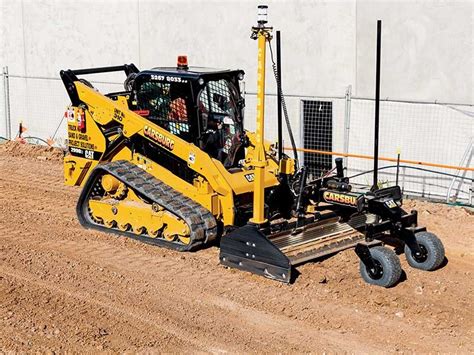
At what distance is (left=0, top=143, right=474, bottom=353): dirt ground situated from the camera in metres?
7.69

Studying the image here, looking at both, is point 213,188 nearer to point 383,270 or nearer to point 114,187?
point 114,187

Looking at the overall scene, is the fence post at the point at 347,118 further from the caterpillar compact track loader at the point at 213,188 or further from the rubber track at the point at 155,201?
the rubber track at the point at 155,201

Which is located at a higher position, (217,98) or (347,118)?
(217,98)

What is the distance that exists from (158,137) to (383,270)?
139 inches

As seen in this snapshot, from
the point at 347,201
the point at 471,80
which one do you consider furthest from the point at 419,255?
the point at 471,80

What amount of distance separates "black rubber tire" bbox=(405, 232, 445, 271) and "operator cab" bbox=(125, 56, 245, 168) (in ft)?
8.93

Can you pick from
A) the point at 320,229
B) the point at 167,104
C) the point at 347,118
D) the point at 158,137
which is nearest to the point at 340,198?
the point at 320,229

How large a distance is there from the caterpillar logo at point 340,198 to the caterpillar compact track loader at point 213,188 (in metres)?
0.02

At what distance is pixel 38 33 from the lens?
1989 centimetres

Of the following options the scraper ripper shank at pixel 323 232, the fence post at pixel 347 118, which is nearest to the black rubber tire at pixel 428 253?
the scraper ripper shank at pixel 323 232

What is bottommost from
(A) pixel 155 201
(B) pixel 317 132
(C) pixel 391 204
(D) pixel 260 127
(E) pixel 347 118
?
(A) pixel 155 201

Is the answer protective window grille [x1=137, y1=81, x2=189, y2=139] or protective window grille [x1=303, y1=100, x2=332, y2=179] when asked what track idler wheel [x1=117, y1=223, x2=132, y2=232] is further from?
protective window grille [x1=303, y1=100, x2=332, y2=179]

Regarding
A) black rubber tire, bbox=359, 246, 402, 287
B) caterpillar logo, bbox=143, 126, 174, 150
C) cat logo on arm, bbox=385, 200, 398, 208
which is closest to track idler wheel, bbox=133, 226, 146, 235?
caterpillar logo, bbox=143, 126, 174, 150

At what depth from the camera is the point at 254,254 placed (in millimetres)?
9305
